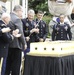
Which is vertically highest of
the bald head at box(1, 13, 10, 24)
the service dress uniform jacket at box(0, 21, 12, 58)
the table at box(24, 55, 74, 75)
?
the bald head at box(1, 13, 10, 24)

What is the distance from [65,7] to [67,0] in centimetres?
29

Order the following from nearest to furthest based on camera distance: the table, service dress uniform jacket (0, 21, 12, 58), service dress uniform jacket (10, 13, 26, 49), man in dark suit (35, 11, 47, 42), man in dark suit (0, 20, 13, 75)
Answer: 1. the table
2. man in dark suit (0, 20, 13, 75)
3. service dress uniform jacket (0, 21, 12, 58)
4. service dress uniform jacket (10, 13, 26, 49)
5. man in dark suit (35, 11, 47, 42)

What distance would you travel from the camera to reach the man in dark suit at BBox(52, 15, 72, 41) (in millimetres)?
8359

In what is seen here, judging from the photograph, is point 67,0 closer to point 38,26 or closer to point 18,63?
point 38,26

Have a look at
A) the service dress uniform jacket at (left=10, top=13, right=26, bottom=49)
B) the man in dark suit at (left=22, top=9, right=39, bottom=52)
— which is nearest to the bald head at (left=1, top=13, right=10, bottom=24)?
the service dress uniform jacket at (left=10, top=13, right=26, bottom=49)

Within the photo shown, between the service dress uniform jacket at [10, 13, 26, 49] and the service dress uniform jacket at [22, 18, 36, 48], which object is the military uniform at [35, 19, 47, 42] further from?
the service dress uniform jacket at [10, 13, 26, 49]

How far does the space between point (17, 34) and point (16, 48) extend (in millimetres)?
460

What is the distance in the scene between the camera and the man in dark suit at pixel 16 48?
22.9 feet

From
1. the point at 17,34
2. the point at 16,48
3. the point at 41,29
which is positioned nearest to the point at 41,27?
the point at 41,29

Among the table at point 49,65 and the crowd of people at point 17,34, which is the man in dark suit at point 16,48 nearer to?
the crowd of people at point 17,34

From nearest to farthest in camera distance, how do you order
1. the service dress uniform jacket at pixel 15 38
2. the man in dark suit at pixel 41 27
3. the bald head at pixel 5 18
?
the bald head at pixel 5 18
the service dress uniform jacket at pixel 15 38
the man in dark suit at pixel 41 27

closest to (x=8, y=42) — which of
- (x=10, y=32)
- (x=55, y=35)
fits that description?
(x=10, y=32)

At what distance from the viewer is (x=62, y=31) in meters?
8.36

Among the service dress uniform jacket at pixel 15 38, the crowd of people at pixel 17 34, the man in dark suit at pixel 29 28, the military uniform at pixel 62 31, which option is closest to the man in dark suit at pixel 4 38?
the crowd of people at pixel 17 34
